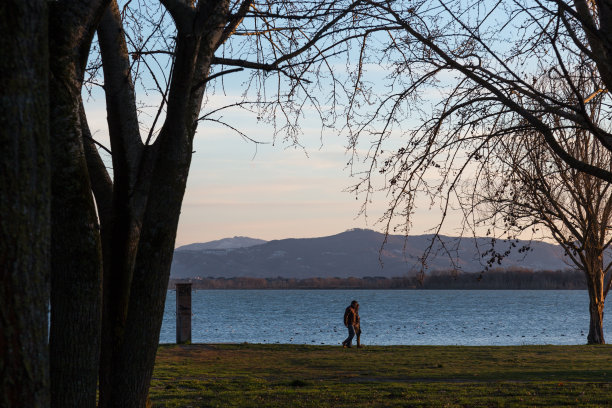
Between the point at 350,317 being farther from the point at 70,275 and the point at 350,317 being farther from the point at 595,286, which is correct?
the point at 70,275

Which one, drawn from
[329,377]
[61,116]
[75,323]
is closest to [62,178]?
[61,116]

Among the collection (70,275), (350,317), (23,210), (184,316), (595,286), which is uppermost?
(23,210)

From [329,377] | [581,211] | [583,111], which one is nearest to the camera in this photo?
[583,111]

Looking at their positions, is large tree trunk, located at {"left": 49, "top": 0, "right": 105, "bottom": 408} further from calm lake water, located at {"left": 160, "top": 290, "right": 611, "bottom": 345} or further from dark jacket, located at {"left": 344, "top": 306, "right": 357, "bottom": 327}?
calm lake water, located at {"left": 160, "top": 290, "right": 611, "bottom": 345}

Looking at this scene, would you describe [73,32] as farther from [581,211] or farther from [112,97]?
[581,211]

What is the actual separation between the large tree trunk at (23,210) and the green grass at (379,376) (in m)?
6.83

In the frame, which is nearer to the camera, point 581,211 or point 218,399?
point 218,399

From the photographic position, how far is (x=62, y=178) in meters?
5.71

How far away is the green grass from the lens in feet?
35.6

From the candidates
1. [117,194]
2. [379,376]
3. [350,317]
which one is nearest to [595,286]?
[350,317]

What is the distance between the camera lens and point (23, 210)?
13.1ft

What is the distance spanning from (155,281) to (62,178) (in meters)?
1.25

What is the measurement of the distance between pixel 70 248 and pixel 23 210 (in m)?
1.73

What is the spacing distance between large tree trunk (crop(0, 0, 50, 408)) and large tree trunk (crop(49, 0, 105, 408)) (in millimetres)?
1562
